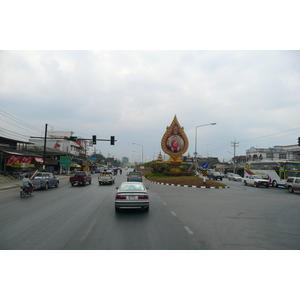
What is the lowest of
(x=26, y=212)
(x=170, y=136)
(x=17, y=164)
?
(x=26, y=212)

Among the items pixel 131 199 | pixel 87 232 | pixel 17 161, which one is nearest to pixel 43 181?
pixel 17 161

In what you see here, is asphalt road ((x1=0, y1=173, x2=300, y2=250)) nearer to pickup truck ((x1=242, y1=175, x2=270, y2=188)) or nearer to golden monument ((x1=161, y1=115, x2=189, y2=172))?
pickup truck ((x1=242, y1=175, x2=270, y2=188))

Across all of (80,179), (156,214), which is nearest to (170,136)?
(80,179)

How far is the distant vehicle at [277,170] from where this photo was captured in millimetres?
30859

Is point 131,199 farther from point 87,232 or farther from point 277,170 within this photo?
point 277,170

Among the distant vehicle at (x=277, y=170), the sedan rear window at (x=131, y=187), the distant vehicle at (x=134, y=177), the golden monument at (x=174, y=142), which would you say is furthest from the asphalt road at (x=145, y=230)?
the golden monument at (x=174, y=142)

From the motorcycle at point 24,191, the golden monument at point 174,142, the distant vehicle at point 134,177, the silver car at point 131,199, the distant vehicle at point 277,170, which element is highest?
the golden monument at point 174,142

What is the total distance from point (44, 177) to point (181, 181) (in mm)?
16380

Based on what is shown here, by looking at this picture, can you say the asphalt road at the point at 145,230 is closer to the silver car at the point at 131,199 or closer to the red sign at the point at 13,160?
the silver car at the point at 131,199

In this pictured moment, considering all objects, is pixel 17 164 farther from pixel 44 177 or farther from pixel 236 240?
pixel 236 240

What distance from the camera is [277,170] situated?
32.1 metres

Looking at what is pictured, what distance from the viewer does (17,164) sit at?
32906 millimetres

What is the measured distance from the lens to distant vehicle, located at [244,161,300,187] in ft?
101

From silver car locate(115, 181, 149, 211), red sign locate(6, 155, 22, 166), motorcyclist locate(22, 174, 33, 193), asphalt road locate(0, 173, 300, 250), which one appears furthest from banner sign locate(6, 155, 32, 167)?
silver car locate(115, 181, 149, 211)
